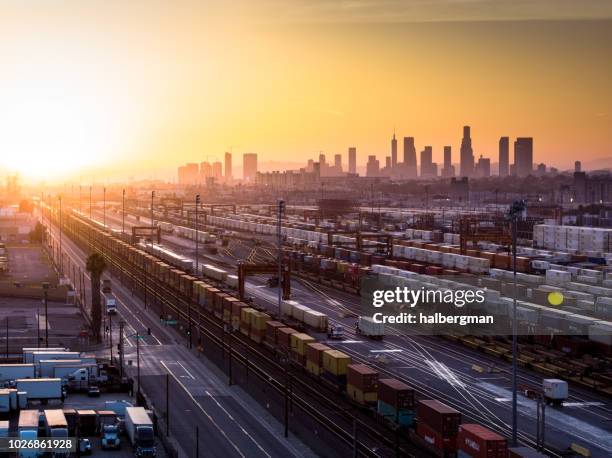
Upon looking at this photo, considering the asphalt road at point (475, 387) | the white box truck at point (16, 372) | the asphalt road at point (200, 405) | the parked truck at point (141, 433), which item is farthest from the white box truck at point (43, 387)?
the asphalt road at point (475, 387)

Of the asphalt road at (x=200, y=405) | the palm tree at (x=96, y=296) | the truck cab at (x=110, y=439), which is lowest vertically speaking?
the asphalt road at (x=200, y=405)

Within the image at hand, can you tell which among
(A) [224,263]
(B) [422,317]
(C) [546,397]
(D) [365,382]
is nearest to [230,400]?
(D) [365,382]

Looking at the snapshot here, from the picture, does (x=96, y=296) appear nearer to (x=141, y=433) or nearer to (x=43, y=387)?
(x=43, y=387)

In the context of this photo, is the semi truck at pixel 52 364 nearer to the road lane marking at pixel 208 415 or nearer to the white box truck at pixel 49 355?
the white box truck at pixel 49 355

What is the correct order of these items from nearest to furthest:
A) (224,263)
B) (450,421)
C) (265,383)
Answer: (450,421) → (265,383) → (224,263)

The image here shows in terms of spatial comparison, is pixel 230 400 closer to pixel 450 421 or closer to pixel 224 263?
pixel 450 421
